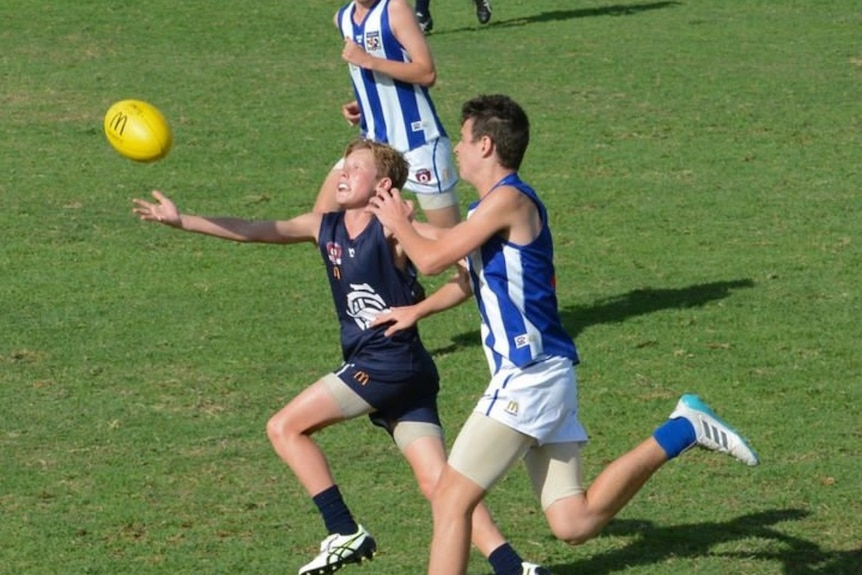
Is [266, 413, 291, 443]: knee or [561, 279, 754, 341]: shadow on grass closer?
[266, 413, 291, 443]: knee

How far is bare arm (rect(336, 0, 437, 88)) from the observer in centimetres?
1003

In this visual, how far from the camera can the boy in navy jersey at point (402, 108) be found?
10.2 m

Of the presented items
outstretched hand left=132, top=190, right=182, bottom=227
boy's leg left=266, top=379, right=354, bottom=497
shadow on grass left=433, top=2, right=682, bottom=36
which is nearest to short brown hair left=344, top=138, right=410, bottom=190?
outstretched hand left=132, top=190, right=182, bottom=227

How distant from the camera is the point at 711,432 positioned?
709 cm

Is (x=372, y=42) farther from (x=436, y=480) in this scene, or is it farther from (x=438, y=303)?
(x=436, y=480)

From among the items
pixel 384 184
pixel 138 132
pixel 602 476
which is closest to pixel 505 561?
pixel 602 476

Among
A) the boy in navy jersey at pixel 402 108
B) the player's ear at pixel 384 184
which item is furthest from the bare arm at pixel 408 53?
the player's ear at pixel 384 184

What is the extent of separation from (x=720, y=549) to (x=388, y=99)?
3.95m

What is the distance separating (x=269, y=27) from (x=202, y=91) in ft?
11.7

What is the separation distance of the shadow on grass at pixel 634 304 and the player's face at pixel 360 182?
3558mm

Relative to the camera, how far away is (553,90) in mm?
17641

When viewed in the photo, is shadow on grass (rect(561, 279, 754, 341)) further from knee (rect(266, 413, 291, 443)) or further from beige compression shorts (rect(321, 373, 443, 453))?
knee (rect(266, 413, 291, 443))

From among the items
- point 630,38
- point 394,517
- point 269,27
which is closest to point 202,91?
point 269,27

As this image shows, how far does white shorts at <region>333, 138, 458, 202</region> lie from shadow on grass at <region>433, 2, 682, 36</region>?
10.7 metres
